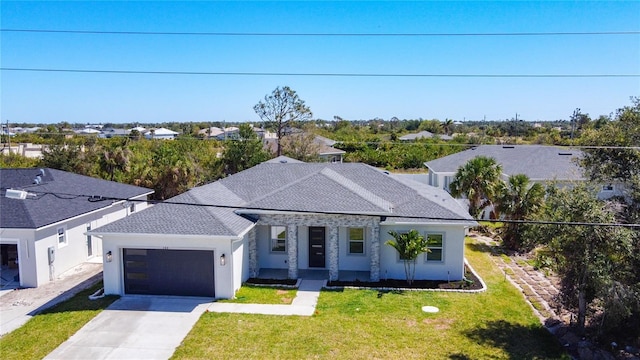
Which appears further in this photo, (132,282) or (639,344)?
(132,282)

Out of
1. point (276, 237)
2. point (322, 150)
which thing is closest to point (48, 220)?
point (276, 237)

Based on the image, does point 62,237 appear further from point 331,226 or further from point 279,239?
point 331,226

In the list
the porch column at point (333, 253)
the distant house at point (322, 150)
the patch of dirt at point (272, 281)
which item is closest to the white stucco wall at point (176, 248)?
the patch of dirt at point (272, 281)

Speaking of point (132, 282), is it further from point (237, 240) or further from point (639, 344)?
point (639, 344)

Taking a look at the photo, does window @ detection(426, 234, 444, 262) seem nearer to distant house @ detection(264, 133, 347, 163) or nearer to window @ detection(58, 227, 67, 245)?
window @ detection(58, 227, 67, 245)

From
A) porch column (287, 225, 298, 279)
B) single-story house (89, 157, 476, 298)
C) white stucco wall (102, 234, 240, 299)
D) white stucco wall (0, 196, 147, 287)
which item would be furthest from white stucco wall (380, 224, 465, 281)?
white stucco wall (0, 196, 147, 287)

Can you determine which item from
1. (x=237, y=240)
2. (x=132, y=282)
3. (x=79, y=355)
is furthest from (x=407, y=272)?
(x=79, y=355)
